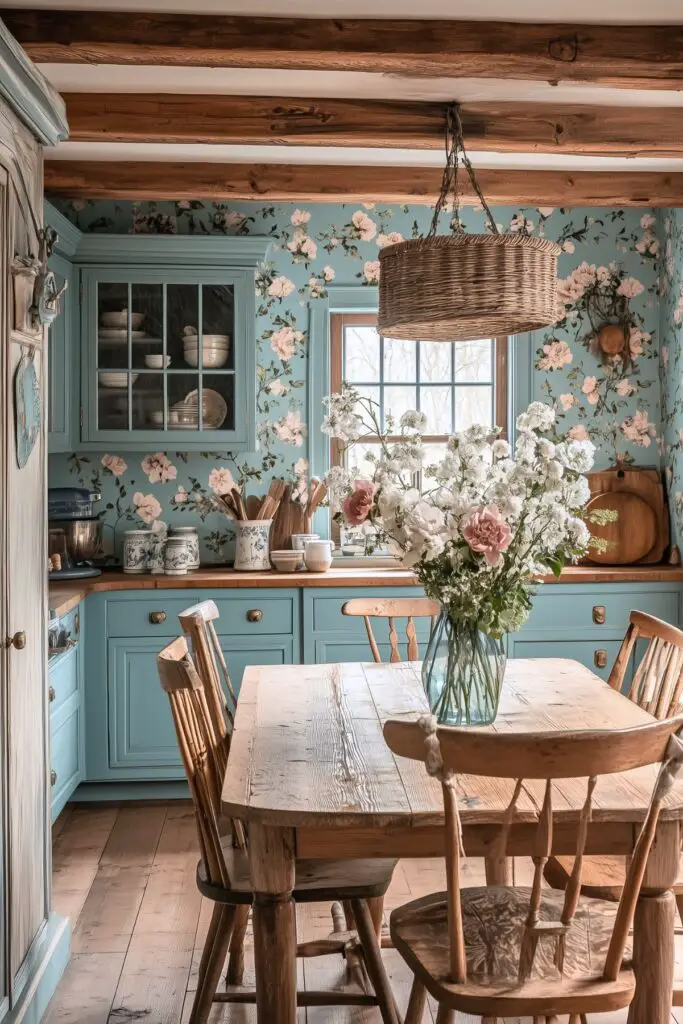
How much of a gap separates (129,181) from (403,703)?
2.59m

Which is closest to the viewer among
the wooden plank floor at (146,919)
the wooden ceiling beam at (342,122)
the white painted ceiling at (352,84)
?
the wooden plank floor at (146,919)

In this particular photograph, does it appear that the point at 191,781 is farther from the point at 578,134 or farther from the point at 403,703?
the point at 578,134


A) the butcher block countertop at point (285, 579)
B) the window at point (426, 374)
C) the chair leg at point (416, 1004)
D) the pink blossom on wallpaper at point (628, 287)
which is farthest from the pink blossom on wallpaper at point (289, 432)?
the chair leg at point (416, 1004)

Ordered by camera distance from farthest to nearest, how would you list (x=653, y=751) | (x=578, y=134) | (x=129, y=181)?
(x=129, y=181), (x=578, y=134), (x=653, y=751)

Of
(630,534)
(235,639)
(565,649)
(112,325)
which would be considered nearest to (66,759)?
(235,639)

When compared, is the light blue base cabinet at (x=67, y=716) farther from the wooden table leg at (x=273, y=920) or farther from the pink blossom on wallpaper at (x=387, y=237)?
the pink blossom on wallpaper at (x=387, y=237)

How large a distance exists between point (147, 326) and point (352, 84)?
5.15ft

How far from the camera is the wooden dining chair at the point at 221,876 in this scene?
89.1 inches

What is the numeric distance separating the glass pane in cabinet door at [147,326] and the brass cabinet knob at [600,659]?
7.32ft

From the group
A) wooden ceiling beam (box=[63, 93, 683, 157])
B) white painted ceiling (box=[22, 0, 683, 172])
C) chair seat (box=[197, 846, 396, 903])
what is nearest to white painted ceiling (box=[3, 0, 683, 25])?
white painted ceiling (box=[22, 0, 683, 172])

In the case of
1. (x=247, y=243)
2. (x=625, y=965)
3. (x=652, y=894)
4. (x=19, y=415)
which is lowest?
(x=625, y=965)

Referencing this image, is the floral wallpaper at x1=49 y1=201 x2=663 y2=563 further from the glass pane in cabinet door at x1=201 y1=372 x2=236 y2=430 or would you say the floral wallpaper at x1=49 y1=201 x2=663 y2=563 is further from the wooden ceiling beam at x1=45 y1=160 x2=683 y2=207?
the wooden ceiling beam at x1=45 y1=160 x2=683 y2=207

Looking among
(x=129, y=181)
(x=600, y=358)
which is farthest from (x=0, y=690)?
(x=600, y=358)

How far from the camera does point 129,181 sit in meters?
4.25
